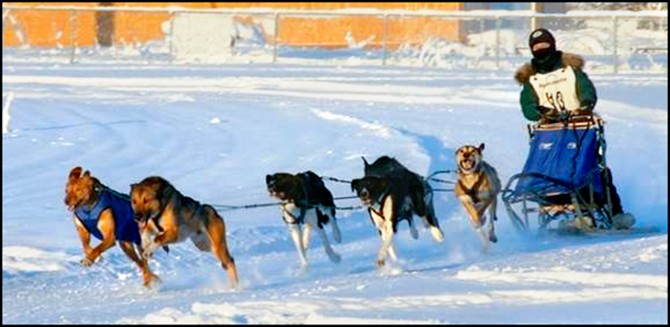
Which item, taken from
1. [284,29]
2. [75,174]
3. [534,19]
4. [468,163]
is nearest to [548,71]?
[468,163]

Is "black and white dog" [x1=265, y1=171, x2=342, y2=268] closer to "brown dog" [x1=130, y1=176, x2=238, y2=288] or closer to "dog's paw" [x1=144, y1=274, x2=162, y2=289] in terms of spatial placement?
"brown dog" [x1=130, y1=176, x2=238, y2=288]

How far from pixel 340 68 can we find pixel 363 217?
20478mm

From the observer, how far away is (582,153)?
12.5 m

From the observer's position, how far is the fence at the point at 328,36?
33.1 metres

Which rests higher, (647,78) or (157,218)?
(157,218)

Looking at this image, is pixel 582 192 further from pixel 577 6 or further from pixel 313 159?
pixel 577 6

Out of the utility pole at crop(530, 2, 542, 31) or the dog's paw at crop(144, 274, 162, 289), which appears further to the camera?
the utility pole at crop(530, 2, 542, 31)

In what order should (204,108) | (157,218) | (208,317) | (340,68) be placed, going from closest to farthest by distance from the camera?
1. (208,317)
2. (157,218)
3. (204,108)
4. (340,68)

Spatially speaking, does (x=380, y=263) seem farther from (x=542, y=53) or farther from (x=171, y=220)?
(x=542, y=53)

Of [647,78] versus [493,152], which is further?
[647,78]

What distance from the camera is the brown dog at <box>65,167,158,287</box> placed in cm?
961

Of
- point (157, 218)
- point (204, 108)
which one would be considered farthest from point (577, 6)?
point (157, 218)

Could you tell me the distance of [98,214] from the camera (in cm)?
969

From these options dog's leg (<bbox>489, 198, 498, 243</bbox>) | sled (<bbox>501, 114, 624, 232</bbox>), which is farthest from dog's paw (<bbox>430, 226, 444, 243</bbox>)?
sled (<bbox>501, 114, 624, 232</bbox>)
